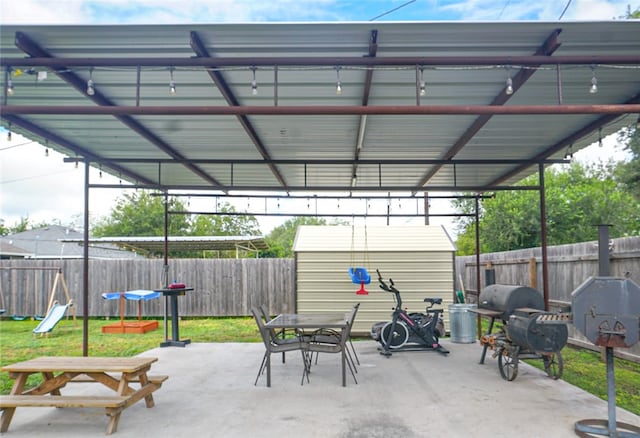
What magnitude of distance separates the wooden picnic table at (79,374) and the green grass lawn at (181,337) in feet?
5.65

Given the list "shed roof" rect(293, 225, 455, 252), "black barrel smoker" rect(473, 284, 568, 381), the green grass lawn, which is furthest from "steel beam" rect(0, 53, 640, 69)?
"shed roof" rect(293, 225, 455, 252)

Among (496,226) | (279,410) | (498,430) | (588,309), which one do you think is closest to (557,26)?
(588,309)

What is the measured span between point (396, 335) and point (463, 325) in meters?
1.68

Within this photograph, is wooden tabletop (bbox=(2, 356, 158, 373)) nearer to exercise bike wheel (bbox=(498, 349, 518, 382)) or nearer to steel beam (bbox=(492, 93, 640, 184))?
exercise bike wheel (bbox=(498, 349, 518, 382))

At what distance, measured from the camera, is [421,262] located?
9.12 meters

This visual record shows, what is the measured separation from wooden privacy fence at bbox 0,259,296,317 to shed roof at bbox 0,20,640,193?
625 centimetres

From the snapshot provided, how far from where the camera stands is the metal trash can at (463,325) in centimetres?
775

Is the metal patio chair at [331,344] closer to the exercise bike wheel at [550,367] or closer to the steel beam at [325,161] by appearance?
the exercise bike wheel at [550,367]

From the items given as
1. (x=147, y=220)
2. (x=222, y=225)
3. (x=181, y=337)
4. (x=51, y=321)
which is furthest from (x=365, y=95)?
(x=222, y=225)

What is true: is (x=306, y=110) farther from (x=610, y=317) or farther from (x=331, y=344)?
(x=331, y=344)

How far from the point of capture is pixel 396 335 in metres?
6.71

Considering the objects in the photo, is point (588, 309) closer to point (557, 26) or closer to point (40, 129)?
point (557, 26)

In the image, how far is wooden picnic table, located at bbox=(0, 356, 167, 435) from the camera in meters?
3.43

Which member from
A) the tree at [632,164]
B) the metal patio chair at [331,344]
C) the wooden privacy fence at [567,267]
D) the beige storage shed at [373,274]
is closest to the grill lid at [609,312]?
the metal patio chair at [331,344]
